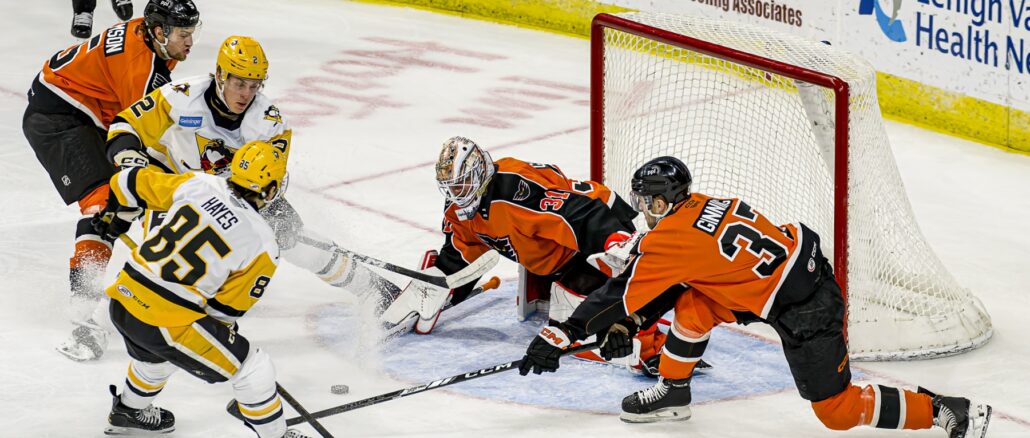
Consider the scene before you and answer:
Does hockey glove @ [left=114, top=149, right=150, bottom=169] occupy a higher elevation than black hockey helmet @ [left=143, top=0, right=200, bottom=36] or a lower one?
lower

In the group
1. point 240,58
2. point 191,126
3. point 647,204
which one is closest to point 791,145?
point 647,204

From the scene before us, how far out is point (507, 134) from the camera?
7.16 m

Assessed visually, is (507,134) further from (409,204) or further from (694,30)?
(694,30)

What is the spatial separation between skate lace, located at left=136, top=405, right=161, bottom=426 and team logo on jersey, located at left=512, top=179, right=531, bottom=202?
1232 mm

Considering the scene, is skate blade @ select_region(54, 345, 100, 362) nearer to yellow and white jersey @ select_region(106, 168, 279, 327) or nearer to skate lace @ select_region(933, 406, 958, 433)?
yellow and white jersey @ select_region(106, 168, 279, 327)

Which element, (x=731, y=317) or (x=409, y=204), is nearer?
(x=731, y=317)

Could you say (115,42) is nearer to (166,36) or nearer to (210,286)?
(166,36)

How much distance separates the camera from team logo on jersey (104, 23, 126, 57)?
4906 millimetres

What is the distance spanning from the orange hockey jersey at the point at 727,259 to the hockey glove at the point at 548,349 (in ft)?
0.74

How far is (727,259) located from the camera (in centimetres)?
387

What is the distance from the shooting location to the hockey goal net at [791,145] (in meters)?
4.52

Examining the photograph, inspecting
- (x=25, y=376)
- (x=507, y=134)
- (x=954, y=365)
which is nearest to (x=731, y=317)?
(x=954, y=365)

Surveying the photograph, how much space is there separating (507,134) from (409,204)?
1029 millimetres

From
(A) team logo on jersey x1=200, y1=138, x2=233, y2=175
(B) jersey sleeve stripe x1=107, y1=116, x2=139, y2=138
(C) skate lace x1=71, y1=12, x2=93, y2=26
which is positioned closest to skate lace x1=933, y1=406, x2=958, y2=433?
(A) team logo on jersey x1=200, y1=138, x2=233, y2=175
